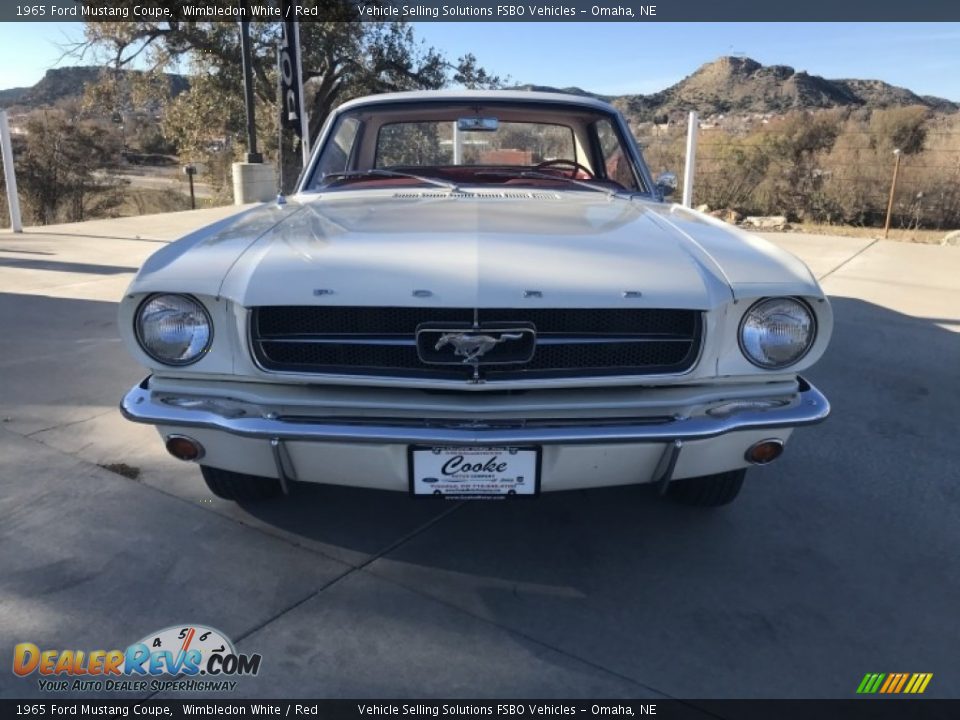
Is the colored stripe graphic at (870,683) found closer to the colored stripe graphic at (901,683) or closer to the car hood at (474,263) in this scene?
the colored stripe graphic at (901,683)

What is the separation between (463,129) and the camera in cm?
391

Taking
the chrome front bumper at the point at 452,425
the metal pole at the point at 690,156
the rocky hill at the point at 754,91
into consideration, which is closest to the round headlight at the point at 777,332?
the chrome front bumper at the point at 452,425

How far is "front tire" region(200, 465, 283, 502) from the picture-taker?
2709 mm

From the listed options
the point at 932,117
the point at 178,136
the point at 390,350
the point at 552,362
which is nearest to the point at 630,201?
the point at 552,362

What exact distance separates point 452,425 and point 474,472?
16 centimetres

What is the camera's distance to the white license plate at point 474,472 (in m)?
2.11

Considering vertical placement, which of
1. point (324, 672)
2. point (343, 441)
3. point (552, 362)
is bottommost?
point (324, 672)

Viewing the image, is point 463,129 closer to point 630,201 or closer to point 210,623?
point 630,201

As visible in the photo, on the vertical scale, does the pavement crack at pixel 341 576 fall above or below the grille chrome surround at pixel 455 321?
below

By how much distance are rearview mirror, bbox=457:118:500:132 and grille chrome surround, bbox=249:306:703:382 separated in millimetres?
1997

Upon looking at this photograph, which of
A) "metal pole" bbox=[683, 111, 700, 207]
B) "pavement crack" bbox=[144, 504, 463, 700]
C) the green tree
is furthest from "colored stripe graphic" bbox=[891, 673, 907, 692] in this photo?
the green tree

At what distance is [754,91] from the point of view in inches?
1882

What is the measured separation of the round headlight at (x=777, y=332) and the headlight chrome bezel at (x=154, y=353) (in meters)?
1.59

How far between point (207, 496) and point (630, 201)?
221cm
